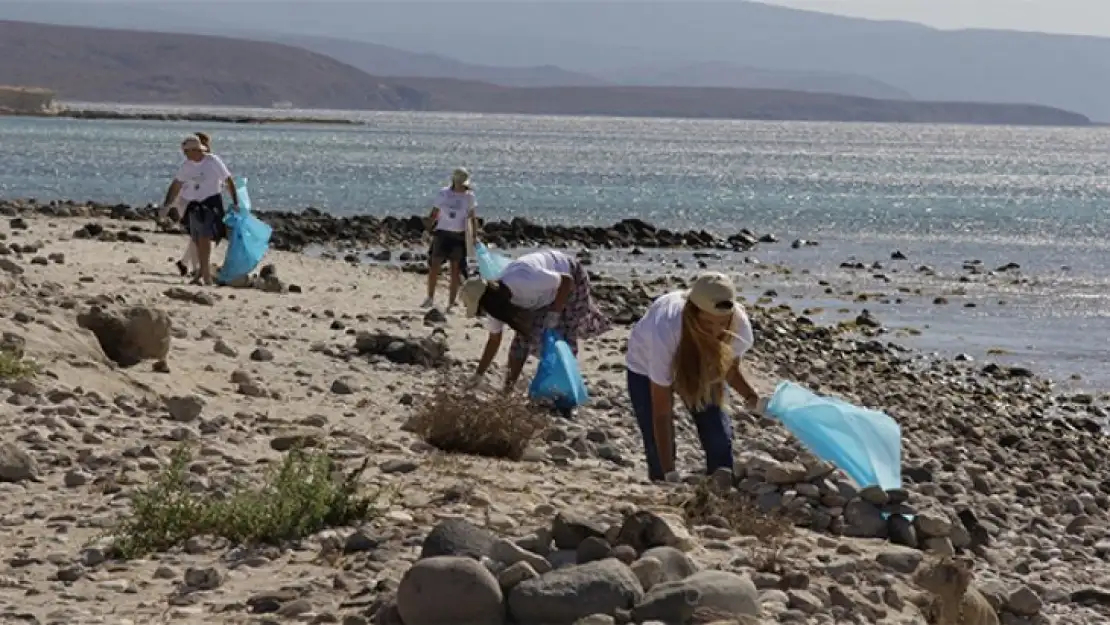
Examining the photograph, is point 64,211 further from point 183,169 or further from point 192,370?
point 192,370

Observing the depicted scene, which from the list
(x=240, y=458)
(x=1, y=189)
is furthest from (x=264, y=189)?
(x=240, y=458)

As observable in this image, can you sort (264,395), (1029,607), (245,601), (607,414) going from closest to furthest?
1. (245,601)
2. (1029,607)
3. (264,395)
4. (607,414)

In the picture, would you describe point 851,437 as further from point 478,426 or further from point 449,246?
point 449,246

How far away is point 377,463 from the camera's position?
8.84 meters

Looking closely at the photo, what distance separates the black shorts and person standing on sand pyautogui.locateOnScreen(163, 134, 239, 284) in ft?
6.56

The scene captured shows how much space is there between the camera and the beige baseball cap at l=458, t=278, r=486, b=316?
35.8 feet

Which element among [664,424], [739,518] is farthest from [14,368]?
[739,518]

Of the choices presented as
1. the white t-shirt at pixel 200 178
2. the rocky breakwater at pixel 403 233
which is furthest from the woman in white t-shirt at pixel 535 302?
the rocky breakwater at pixel 403 233

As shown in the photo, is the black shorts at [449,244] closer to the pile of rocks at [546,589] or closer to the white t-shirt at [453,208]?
the white t-shirt at [453,208]

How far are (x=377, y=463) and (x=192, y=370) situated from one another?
320 centimetres

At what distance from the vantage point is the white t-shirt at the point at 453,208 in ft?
57.3

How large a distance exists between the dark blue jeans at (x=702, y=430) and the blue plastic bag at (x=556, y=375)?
6.08ft

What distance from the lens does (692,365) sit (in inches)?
353

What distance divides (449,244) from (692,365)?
911 cm
